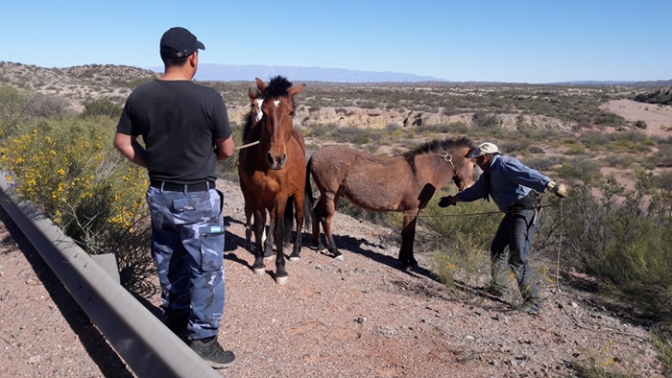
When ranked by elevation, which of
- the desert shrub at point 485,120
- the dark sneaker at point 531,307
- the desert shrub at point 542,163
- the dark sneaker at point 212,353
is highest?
the dark sneaker at point 212,353

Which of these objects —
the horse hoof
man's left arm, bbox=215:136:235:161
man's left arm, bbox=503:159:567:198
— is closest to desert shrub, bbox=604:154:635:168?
man's left arm, bbox=503:159:567:198

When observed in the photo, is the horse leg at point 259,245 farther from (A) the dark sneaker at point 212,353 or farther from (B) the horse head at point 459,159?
(B) the horse head at point 459,159

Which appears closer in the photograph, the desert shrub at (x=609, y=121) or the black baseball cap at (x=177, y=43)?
the black baseball cap at (x=177, y=43)

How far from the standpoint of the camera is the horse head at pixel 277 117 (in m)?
5.01

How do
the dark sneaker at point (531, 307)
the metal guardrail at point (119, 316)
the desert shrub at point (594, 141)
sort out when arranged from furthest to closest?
the desert shrub at point (594, 141) < the dark sneaker at point (531, 307) < the metal guardrail at point (119, 316)

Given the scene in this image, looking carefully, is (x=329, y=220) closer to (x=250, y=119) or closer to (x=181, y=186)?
(x=250, y=119)

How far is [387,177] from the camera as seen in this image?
7488 millimetres

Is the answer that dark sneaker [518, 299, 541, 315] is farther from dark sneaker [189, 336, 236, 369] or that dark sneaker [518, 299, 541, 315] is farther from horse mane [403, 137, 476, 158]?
dark sneaker [189, 336, 236, 369]

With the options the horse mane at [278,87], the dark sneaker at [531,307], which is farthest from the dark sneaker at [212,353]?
the dark sneaker at [531,307]

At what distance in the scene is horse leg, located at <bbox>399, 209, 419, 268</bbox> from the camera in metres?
7.19

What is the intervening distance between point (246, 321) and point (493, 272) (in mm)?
3205

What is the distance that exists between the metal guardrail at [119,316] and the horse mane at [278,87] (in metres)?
2.32

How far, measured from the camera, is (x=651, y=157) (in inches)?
960

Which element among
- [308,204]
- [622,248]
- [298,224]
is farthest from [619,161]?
[298,224]
